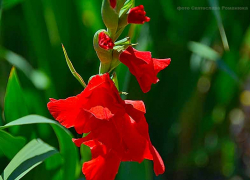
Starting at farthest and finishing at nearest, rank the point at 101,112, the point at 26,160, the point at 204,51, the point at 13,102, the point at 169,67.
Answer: the point at 169,67, the point at 204,51, the point at 13,102, the point at 26,160, the point at 101,112

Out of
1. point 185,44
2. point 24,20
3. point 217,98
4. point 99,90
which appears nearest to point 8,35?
point 24,20

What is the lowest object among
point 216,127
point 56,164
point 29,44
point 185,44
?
point 216,127

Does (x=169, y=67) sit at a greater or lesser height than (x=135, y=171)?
greater

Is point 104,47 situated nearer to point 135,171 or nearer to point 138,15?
point 138,15

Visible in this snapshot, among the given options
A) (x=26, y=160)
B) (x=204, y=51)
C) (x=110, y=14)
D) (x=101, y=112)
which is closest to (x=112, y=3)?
(x=110, y=14)

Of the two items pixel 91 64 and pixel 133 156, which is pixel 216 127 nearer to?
pixel 91 64
